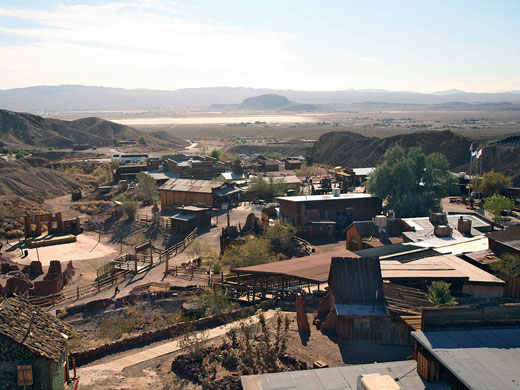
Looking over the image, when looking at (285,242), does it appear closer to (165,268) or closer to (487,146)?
(165,268)

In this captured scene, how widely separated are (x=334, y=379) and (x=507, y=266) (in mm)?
12954

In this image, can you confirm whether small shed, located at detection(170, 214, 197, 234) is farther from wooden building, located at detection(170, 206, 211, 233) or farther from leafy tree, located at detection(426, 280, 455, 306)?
leafy tree, located at detection(426, 280, 455, 306)

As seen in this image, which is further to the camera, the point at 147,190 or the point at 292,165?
the point at 292,165

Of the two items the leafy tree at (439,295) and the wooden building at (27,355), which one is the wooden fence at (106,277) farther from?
the leafy tree at (439,295)

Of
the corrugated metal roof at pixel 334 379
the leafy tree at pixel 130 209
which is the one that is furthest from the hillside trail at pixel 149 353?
the leafy tree at pixel 130 209

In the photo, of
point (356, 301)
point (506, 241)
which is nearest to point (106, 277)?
point (356, 301)

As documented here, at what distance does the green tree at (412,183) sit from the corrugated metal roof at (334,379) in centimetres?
2829

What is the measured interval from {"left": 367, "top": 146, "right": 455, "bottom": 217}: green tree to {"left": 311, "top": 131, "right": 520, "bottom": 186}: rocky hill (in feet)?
65.3

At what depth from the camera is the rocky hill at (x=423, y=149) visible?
213 ft

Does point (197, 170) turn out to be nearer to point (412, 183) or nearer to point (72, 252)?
point (72, 252)

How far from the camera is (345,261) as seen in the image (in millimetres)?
18641

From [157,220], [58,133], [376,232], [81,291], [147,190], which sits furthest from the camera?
[58,133]

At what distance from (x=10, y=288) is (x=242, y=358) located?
1682 centimetres

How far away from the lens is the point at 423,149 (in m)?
79.2
